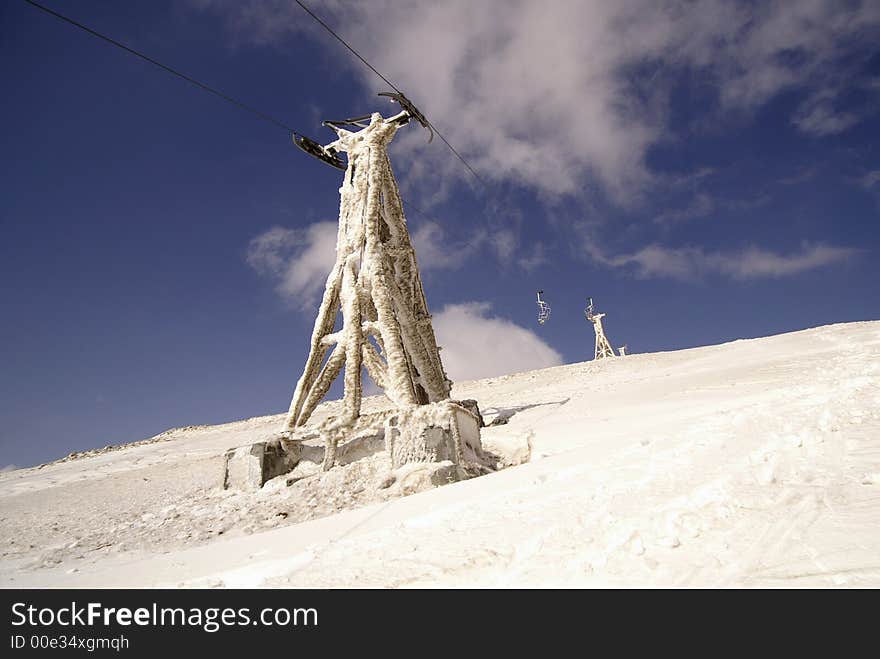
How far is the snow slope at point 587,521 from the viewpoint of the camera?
200 centimetres

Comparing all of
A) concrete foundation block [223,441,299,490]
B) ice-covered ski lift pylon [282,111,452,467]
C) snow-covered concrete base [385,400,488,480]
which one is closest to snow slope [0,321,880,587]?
concrete foundation block [223,441,299,490]

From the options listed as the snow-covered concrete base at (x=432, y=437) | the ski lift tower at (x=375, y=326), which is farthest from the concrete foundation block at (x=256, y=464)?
the snow-covered concrete base at (x=432, y=437)

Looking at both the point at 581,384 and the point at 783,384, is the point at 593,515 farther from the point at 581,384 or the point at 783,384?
the point at 581,384

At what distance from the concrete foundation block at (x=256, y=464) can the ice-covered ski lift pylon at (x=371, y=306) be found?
28cm

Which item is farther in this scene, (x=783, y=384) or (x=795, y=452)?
(x=783, y=384)

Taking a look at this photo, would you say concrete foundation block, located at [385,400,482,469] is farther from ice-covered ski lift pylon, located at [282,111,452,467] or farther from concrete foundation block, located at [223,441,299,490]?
concrete foundation block, located at [223,441,299,490]

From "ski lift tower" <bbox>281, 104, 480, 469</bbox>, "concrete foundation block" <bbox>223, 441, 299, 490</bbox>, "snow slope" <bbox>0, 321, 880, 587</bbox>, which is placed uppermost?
"ski lift tower" <bbox>281, 104, 480, 469</bbox>

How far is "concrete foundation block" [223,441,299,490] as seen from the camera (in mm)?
5957

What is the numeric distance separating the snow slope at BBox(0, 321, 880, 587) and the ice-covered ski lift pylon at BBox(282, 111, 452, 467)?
1595mm
